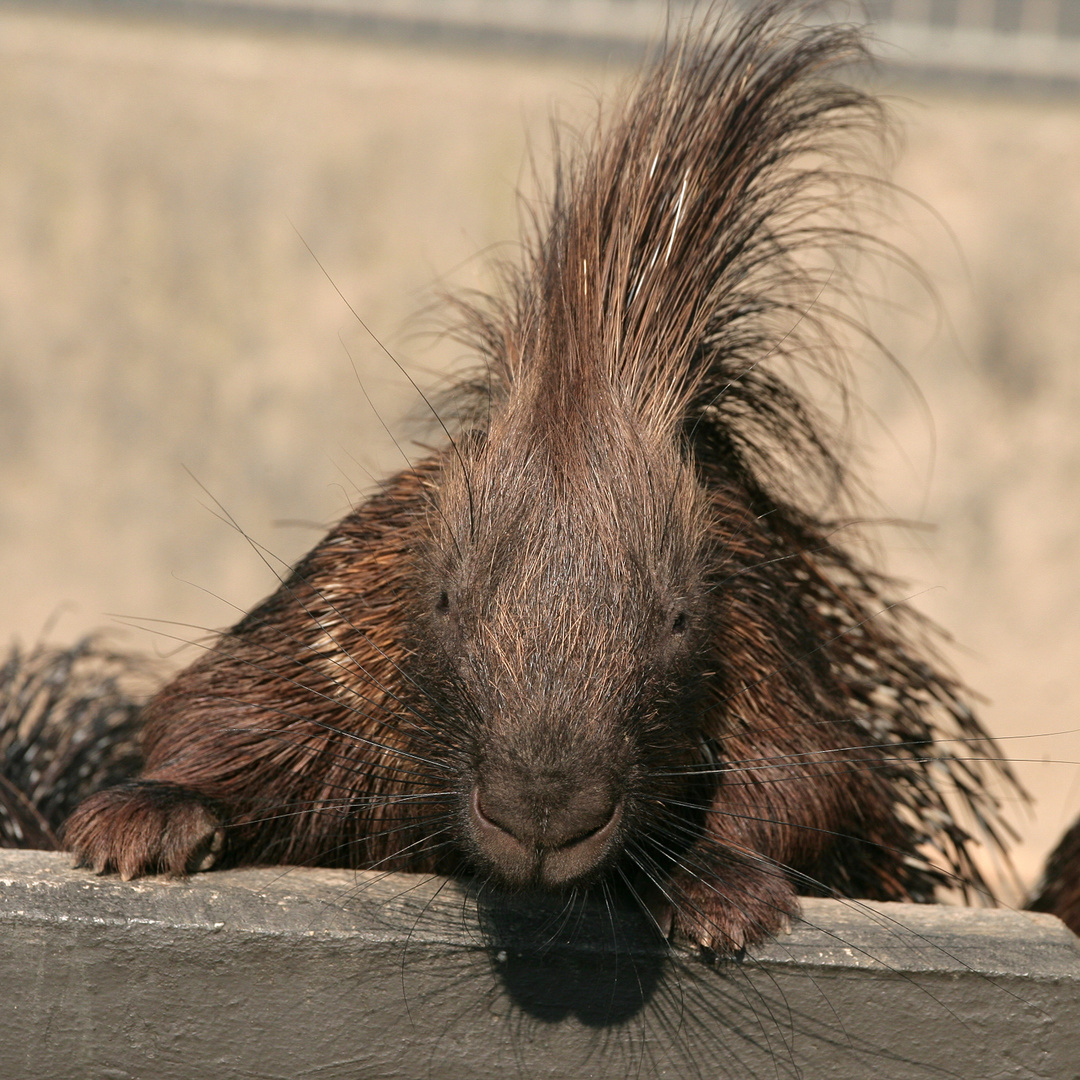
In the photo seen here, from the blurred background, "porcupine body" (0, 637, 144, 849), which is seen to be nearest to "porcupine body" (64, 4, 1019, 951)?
"porcupine body" (0, 637, 144, 849)

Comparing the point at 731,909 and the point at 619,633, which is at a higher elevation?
the point at 619,633

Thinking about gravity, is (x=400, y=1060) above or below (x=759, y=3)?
below

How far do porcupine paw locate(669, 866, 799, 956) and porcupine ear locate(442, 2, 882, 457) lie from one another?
774mm

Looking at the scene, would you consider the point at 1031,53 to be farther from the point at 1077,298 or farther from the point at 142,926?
the point at 142,926

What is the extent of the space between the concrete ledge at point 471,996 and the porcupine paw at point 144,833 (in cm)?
5

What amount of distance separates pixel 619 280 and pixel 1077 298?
631 centimetres

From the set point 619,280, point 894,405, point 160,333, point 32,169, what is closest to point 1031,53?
point 894,405

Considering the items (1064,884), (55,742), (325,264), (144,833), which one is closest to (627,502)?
(144,833)

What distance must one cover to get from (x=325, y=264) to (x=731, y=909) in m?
6.54

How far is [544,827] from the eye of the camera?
5.89 ft

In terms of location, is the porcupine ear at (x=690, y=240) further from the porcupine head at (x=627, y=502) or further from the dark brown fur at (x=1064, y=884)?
the dark brown fur at (x=1064, y=884)

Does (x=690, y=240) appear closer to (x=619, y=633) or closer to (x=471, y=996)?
(x=619, y=633)

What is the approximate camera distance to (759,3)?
2.71m

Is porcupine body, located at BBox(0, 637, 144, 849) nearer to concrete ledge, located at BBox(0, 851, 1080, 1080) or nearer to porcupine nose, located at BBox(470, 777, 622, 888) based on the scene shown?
concrete ledge, located at BBox(0, 851, 1080, 1080)
